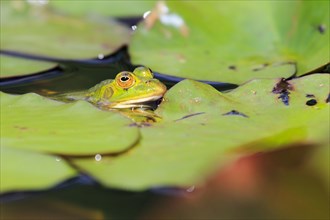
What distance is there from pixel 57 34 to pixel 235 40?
0.89 meters

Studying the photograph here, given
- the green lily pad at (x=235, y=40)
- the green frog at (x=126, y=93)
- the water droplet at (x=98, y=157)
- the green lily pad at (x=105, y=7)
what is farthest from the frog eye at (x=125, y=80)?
the green lily pad at (x=105, y=7)

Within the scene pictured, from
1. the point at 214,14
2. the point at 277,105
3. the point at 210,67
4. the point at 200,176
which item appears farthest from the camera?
the point at 214,14

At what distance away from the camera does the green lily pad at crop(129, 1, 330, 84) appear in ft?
8.75

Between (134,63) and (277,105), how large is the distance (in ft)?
2.83

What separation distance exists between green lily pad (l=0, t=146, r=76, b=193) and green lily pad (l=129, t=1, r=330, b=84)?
0.98 meters

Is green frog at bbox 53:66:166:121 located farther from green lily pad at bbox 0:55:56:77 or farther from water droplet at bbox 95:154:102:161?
water droplet at bbox 95:154:102:161

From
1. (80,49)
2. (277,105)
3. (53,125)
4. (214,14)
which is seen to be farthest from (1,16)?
(277,105)

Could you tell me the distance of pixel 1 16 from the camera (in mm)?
3254

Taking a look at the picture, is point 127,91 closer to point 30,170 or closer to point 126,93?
point 126,93

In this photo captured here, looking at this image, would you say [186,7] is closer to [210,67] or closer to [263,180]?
[210,67]

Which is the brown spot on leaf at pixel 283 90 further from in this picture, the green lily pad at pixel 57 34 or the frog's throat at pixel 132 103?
the green lily pad at pixel 57 34

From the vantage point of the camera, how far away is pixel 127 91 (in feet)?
8.41

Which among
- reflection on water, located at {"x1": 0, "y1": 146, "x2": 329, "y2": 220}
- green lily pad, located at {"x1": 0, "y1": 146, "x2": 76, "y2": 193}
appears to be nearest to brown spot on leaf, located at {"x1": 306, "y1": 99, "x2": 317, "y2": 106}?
reflection on water, located at {"x1": 0, "y1": 146, "x2": 329, "y2": 220}

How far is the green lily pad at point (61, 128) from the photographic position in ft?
6.17
